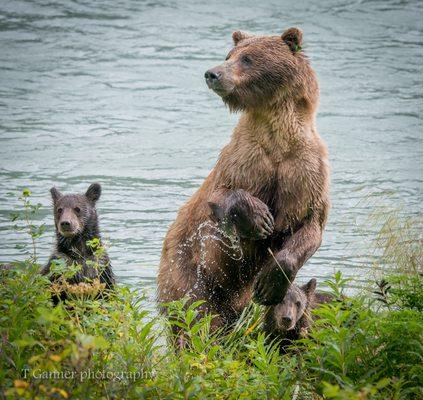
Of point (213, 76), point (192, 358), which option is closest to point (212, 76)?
point (213, 76)

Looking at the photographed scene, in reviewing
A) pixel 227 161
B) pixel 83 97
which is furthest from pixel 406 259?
pixel 83 97

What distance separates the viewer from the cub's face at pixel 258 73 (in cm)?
712

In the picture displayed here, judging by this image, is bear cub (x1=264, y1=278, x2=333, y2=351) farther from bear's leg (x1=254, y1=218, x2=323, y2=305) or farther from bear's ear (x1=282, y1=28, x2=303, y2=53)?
bear's ear (x1=282, y1=28, x2=303, y2=53)

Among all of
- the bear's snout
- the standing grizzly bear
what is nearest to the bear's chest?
the standing grizzly bear

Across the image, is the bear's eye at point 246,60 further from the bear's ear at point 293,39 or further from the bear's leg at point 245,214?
the bear's leg at point 245,214

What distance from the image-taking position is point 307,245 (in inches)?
273

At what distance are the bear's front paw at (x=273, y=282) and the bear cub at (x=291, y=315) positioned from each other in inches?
9.0

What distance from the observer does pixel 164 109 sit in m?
15.4

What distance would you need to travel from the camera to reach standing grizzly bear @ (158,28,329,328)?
6910 millimetres

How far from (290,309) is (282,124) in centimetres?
127

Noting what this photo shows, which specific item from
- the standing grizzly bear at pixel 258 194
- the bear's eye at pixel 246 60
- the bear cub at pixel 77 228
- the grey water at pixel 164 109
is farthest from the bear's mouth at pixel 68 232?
the bear's eye at pixel 246 60

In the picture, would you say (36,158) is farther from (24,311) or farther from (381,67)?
(24,311)

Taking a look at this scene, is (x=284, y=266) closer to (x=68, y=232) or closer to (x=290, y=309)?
(x=290, y=309)

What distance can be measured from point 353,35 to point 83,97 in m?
5.46
